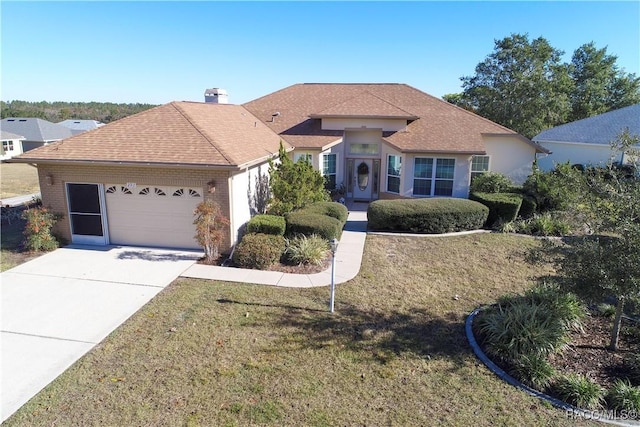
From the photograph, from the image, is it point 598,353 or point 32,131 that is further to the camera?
point 32,131

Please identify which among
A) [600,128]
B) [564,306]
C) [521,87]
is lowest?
[564,306]

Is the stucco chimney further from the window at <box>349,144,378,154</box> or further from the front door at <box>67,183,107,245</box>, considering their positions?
the front door at <box>67,183,107,245</box>

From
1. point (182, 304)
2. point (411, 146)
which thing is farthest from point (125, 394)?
point (411, 146)

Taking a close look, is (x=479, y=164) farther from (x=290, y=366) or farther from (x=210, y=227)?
(x=290, y=366)

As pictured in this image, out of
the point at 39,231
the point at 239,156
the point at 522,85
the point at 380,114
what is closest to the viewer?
the point at 39,231

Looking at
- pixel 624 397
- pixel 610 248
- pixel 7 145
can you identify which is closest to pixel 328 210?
pixel 610 248

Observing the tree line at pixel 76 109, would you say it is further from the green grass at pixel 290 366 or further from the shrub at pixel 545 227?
the green grass at pixel 290 366

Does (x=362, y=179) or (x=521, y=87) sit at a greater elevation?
(x=521, y=87)

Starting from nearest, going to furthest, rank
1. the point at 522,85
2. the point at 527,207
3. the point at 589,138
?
1. the point at 527,207
2. the point at 589,138
3. the point at 522,85
